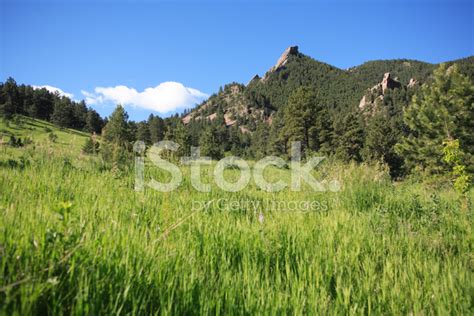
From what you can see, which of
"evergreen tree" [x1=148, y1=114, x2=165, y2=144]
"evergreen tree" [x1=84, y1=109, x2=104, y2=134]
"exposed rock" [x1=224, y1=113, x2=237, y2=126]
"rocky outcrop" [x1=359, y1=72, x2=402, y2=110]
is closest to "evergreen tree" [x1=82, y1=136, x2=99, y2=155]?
"evergreen tree" [x1=84, y1=109, x2=104, y2=134]

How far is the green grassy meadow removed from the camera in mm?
1186

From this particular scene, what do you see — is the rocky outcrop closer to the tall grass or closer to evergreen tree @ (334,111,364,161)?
evergreen tree @ (334,111,364,161)

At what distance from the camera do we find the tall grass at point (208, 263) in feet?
3.89

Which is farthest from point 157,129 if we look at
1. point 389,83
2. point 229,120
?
point 389,83

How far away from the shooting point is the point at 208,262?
1923 mm

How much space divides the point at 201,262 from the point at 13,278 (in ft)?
3.71

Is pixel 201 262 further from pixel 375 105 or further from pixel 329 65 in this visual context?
pixel 329 65

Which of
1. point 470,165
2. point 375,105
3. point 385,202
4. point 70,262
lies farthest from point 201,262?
point 375,105

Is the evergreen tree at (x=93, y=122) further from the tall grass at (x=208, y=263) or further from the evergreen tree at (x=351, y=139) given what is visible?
the tall grass at (x=208, y=263)

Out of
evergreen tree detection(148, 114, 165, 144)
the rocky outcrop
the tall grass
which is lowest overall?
the tall grass

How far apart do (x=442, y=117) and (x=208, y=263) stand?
103 ft

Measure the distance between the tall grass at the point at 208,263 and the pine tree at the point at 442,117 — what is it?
25463mm

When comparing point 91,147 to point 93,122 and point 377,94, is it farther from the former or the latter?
point 377,94

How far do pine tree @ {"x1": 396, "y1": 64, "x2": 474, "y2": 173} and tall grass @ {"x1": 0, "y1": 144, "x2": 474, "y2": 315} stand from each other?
25.5 meters
